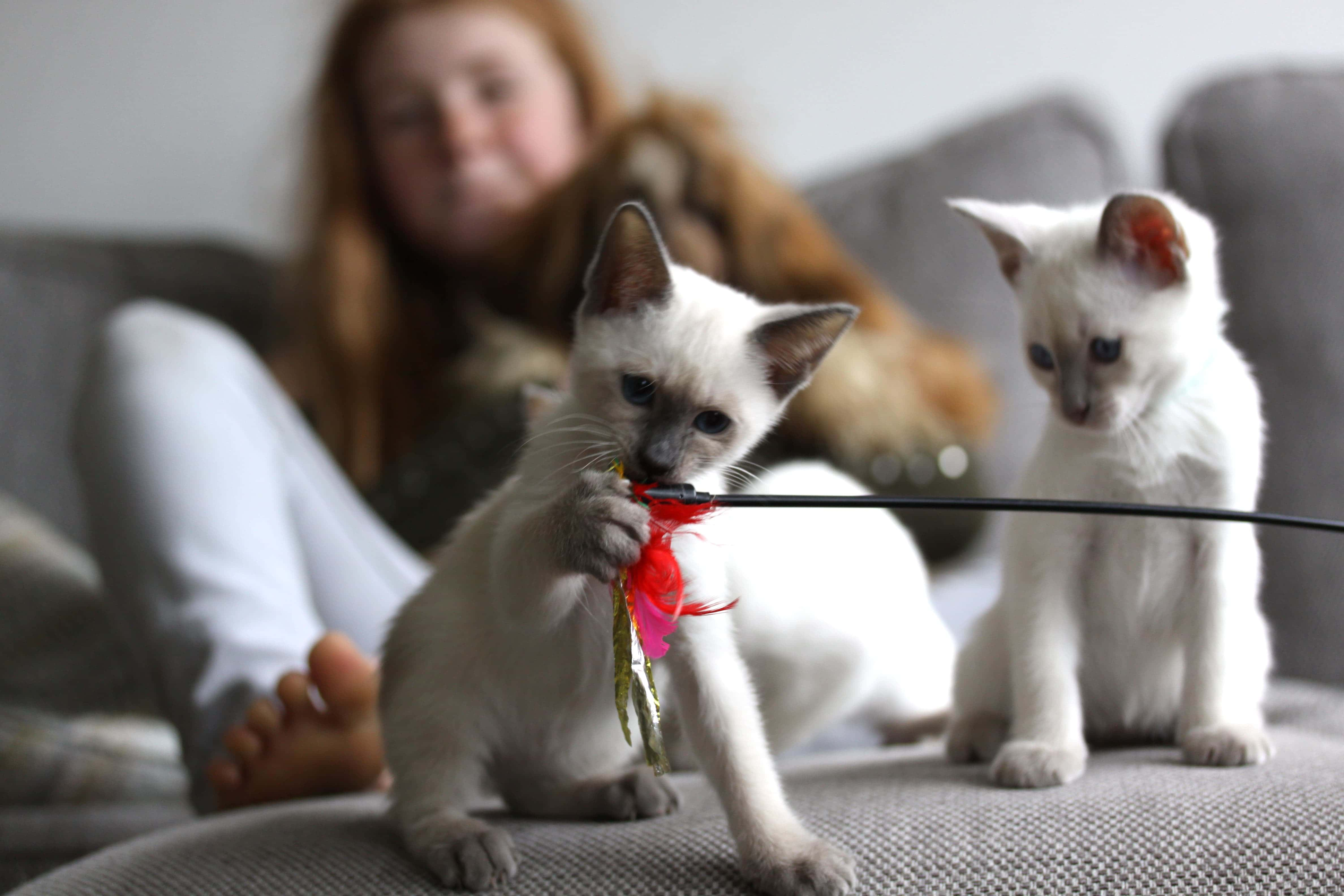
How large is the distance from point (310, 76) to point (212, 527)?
159 centimetres

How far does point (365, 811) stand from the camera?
3.20 ft

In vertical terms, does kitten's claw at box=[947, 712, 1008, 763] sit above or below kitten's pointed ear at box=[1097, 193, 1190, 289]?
below

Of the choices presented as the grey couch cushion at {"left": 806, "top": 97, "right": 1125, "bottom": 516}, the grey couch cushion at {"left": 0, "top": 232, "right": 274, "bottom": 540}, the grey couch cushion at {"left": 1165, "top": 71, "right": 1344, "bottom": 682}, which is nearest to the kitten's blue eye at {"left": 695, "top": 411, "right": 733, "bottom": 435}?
the grey couch cushion at {"left": 1165, "top": 71, "right": 1344, "bottom": 682}

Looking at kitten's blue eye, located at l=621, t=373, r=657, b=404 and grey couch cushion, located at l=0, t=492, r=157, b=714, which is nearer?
kitten's blue eye, located at l=621, t=373, r=657, b=404

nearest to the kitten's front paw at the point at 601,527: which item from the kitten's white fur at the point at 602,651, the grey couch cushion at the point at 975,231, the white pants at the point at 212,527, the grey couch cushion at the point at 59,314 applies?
the kitten's white fur at the point at 602,651

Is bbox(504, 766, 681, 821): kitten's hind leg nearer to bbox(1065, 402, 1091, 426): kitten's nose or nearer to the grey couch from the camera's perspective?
the grey couch

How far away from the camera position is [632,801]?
0.87m

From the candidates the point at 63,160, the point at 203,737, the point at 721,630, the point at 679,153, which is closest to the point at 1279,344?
the point at 679,153

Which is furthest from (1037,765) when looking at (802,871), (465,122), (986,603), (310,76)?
(310,76)

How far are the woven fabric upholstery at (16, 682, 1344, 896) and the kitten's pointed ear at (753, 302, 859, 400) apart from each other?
34 cm

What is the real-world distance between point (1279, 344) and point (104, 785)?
1920 mm

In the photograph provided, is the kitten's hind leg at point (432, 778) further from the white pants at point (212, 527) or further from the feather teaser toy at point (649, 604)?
the white pants at point (212, 527)

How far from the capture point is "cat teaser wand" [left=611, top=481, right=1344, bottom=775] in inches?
26.0

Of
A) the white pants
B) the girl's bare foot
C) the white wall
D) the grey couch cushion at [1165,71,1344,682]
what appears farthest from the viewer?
the white wall
